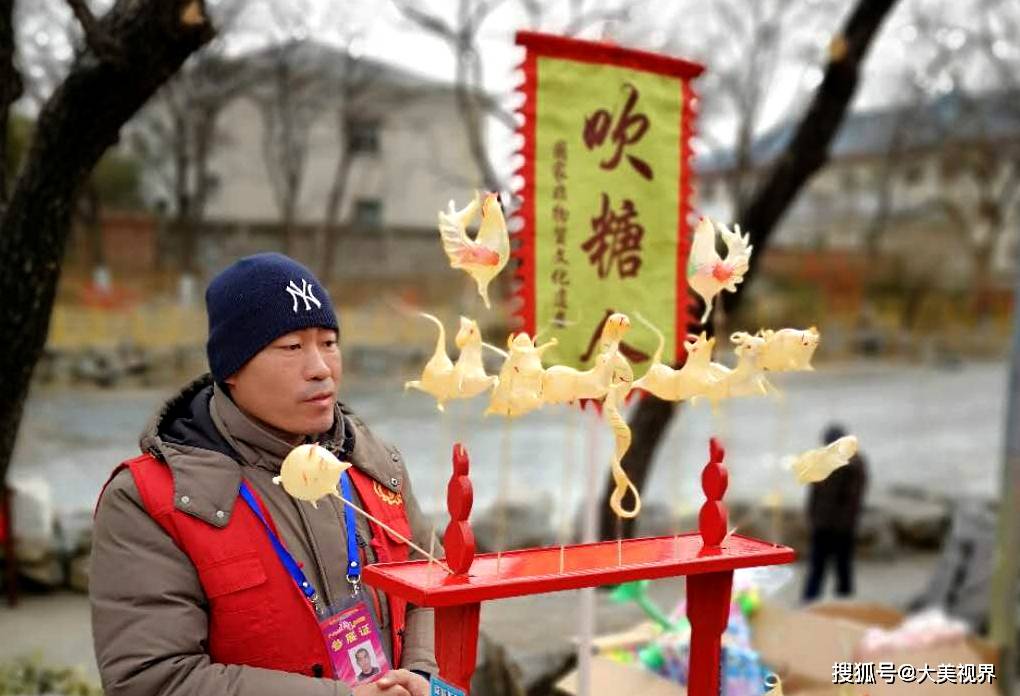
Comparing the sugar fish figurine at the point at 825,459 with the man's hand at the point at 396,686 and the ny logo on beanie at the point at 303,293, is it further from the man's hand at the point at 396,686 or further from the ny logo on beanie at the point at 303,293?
the ny logo on beanie at the point at 303,293

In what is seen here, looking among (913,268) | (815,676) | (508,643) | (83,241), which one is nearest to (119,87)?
(508,643)

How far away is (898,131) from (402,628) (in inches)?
676

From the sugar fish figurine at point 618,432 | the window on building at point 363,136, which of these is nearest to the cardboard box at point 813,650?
the sugar fish figurine at point 618,432

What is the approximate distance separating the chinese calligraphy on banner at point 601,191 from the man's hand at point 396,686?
4.09 feet

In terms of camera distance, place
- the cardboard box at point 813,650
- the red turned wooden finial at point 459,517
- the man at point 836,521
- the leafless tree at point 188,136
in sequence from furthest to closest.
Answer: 1. the leafless tree at point 188,136
2. the man at point 836,521
3. the cardboard box at point 813,650
4. the red turned wooden finial at point 459,517

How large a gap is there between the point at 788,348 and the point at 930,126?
17.4 meters

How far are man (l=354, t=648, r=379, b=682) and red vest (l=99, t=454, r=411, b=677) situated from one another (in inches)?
2.2

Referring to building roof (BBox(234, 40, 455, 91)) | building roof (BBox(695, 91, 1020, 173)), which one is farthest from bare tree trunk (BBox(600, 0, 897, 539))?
building roof (BBox(695, 91, 1020, 173))

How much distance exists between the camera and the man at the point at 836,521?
18.8 feet

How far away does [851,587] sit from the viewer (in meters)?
6.04

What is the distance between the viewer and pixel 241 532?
1.48m

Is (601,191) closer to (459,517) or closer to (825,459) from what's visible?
(825,459)

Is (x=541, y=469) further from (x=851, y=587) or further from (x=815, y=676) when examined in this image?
(x=815, y=676)

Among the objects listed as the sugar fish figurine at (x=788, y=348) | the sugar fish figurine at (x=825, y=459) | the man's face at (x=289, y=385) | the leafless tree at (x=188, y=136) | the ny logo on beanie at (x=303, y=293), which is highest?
the leafless tree at (x=188, y=136)
